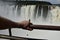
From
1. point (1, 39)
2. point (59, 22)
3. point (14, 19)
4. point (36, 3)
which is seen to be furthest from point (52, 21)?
point (1, 39)

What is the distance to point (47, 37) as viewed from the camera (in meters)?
1.16

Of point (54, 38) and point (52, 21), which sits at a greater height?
point (52, 21)

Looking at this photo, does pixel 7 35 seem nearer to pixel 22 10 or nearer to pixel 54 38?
pixel 22 10

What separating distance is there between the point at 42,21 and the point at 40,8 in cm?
10

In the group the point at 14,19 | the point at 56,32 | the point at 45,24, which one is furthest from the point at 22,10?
the point at 56,32

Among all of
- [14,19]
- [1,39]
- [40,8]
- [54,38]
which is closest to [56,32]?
[54,38]

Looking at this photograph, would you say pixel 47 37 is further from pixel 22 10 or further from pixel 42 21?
pixel 22 10

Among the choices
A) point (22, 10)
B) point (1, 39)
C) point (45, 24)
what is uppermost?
point (22, 10)

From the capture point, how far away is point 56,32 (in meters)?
1.16

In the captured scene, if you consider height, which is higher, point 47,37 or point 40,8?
point 40,8

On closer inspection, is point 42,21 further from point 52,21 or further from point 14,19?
point 14,19

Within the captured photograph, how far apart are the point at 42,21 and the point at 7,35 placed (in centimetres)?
29

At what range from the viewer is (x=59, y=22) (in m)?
1.13

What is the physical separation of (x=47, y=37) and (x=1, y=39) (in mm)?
366
